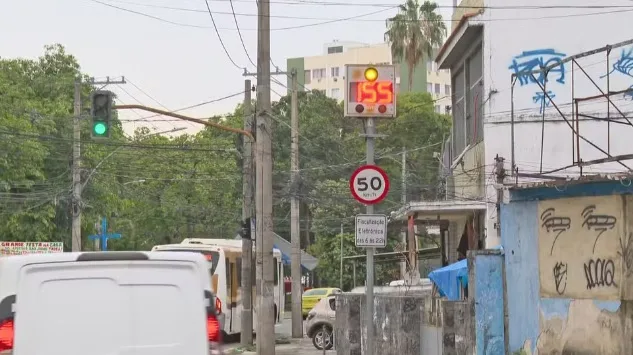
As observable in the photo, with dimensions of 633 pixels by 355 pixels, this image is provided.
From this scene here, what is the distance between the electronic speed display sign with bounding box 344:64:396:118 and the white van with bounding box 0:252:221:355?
208 inches

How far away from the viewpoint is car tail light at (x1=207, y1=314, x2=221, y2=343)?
6.94 meters

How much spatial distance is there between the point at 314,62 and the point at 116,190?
175 ft

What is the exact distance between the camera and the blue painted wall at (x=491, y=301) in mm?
13258

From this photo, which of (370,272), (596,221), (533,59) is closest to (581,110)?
(533,59)

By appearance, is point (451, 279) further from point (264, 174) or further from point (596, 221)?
point (596, 221)

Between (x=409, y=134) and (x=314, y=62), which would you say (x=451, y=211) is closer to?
(x=409, y=134)

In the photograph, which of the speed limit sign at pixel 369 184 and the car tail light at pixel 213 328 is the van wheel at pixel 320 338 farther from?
the car tail light at pixel 213 328

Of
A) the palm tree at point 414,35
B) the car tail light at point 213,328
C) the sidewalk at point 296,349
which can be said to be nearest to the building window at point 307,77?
the palm tree at point 414,35

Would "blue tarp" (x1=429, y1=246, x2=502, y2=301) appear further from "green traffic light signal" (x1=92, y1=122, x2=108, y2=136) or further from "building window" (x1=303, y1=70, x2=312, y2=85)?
"building window" (x1=303, y1=70, x2=312, y2=85)

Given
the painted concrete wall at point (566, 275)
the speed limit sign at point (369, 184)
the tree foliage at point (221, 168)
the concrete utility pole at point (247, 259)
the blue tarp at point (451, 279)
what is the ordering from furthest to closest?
the tree foliage at point (221, 168)
the concrete utility pole at point (247, 259)
the blue tarp at point (451, 279)
the speed limit sign at point (369, 184)
the painted concrete wall at point (566, 275)

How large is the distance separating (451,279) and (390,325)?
4.82 feet

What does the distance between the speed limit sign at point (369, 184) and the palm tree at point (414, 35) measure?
49384 millimetres

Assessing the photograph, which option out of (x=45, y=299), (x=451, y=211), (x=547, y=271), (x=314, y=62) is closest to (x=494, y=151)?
(x=451, y=211)

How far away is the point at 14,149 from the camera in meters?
39.3
